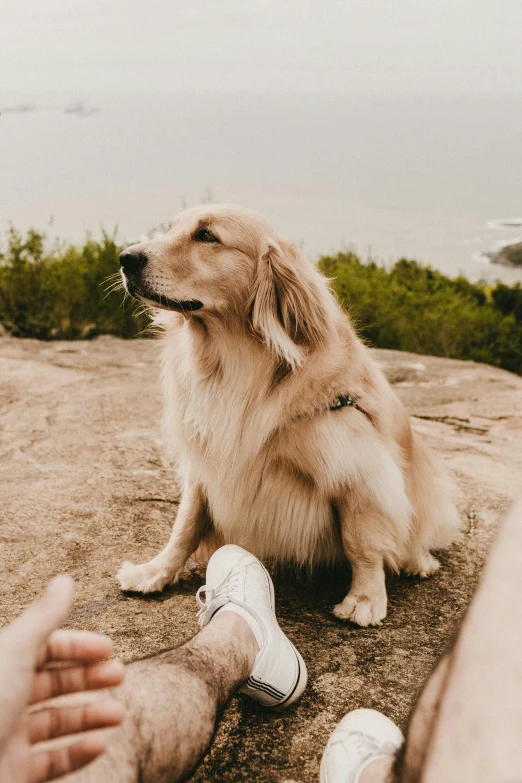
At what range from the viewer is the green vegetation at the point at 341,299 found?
23.1 feet

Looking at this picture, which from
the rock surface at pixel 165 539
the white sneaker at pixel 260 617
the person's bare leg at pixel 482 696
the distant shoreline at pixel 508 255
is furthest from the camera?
the distant shoreline at pixel 508 255

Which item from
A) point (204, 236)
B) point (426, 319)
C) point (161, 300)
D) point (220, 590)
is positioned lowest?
point (426, 319)

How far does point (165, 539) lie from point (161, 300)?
1.11 m

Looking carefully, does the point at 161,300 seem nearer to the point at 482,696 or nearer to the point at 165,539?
the point at 165,539

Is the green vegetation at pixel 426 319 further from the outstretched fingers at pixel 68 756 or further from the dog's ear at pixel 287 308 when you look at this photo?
the outstretched fingers at pixel 68 756

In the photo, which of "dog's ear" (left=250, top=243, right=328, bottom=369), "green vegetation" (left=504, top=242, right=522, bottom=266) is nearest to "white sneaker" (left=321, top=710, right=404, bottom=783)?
"dog's ear" (left=250, top=243, right=328, bottom=369)

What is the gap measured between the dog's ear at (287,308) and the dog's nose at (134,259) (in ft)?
1.53

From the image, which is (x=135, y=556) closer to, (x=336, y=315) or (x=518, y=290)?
(x=336, y=315)

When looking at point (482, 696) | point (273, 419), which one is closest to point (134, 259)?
point (273, 419)

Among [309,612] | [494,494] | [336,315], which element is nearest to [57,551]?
[309,612]

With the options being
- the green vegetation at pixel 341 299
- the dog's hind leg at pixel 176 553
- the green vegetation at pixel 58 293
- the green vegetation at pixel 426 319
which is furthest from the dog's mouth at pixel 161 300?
the green vegetation at pixel 426 319

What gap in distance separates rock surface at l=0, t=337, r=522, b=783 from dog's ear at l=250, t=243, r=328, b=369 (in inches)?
39.6

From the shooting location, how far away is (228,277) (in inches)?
106

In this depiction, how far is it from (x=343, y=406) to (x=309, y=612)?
802 millimetres
